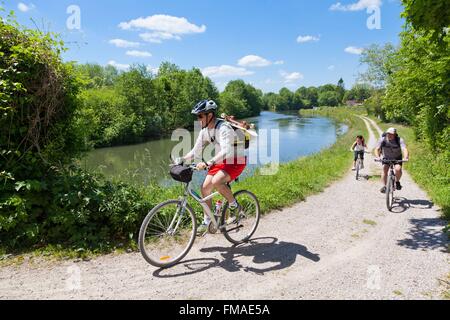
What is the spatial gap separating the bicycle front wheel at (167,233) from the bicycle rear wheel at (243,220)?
24.2 inches

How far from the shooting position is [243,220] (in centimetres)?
505

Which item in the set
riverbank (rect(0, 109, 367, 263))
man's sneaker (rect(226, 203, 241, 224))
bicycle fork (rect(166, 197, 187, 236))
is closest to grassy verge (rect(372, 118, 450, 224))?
riverbank (rect(0, 109, 367, 263))

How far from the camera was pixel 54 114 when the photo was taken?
5.07 m

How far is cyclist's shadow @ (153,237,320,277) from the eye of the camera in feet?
13.6

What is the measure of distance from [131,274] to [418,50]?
13.4 metres

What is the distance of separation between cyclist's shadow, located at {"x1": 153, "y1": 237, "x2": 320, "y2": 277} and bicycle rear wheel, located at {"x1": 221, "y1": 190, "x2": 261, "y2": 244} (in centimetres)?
16

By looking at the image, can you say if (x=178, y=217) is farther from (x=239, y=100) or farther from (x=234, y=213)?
(x=239, y=100)

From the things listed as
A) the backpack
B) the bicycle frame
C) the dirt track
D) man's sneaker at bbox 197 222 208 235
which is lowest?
the dirt track

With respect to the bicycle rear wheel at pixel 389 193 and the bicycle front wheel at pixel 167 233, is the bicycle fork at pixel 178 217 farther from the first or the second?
the bicycle rear wheel at pixel 389 193

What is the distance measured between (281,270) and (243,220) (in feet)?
3.79

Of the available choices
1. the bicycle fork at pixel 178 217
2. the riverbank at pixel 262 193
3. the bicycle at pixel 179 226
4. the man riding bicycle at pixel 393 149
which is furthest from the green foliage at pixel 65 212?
the man riding bicycle at pixel 393 149

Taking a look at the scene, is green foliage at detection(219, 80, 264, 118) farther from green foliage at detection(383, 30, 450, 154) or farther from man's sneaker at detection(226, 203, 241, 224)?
man's sneaker at detection(226, 203, 241, 224)

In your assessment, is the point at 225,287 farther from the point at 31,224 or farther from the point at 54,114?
the point at 54,114

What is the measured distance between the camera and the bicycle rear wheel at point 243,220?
4871mm
